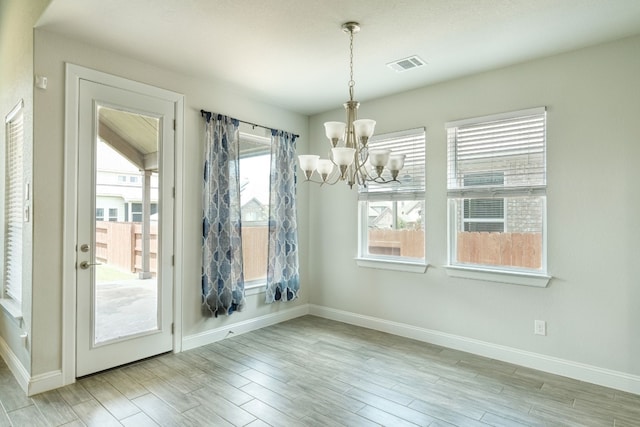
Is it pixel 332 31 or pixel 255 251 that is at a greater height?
pixel 332 31

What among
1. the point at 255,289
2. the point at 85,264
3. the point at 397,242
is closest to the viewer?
the point at 85,264

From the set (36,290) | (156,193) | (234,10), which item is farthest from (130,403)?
(234,10)

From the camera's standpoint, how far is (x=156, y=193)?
3488 millimetres

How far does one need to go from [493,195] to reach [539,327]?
49.6 inches

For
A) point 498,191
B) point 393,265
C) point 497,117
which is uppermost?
point 497,117

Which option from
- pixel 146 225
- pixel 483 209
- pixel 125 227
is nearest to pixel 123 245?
pixel 125 227

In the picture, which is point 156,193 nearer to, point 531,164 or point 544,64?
point 531,164

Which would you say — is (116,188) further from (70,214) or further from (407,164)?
(407,164)

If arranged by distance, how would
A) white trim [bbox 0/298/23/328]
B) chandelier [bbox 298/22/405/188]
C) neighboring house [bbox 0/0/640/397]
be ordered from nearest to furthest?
chandelier [bbox 298/22/405/188] → neighboring house [bbox 0/0/640/397] → white trim [bbox 0/298/23/328]

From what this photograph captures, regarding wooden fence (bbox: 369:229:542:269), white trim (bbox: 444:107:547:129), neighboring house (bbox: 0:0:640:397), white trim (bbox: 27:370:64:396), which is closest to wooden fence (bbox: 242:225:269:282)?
neighboring house (bbox: 0:0:640:397)

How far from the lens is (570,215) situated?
10.3 ft

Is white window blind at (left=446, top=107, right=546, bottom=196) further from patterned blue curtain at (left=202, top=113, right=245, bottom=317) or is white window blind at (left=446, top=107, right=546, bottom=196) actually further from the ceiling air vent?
patterned blue curtain at (left=202, top=113, right=245, bottom=317)

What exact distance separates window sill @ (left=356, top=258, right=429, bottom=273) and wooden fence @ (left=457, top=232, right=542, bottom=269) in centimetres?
42

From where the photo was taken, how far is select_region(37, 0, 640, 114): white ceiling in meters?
2.46
